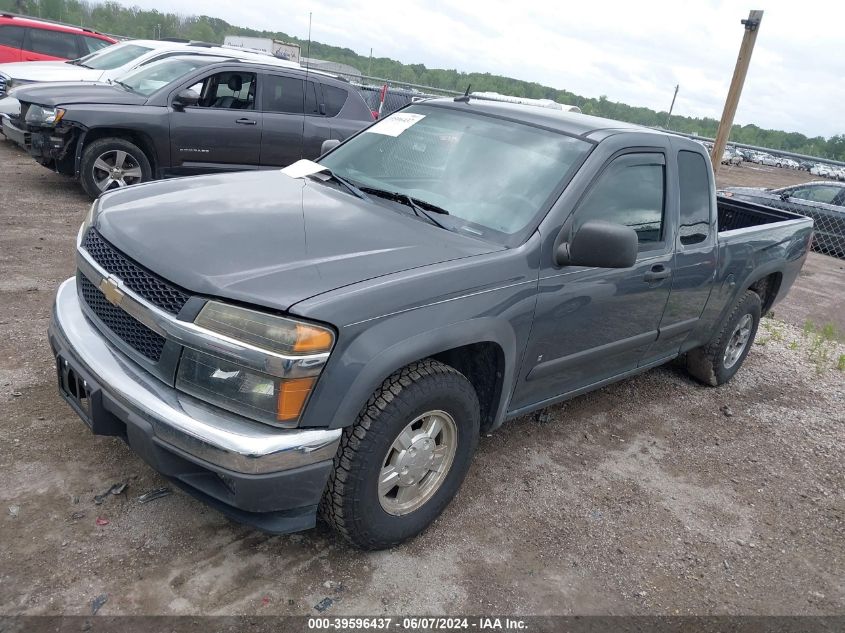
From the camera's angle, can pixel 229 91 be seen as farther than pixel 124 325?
Yes

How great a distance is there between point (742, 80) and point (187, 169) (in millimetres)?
6781

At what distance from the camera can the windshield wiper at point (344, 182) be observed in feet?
11.2

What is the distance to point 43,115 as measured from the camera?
7125 millimetres

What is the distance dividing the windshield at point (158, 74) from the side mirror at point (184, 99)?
16.5 inches

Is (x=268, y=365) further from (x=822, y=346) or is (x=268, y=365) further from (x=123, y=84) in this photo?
(x=123, y=84)

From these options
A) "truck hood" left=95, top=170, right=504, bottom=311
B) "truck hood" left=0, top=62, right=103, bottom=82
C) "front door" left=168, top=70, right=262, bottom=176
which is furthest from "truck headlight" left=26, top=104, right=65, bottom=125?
"truck hood" left=95, top=170, right=504, bottom=311

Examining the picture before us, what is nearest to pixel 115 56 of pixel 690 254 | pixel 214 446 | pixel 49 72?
pixel 49 72

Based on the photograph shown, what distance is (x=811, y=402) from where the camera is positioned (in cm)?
544

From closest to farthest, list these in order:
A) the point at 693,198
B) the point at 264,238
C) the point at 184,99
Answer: the point at 264,238 → the point at 693,198 → the point at 184,99

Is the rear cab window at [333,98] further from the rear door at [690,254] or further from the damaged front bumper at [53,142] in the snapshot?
the rear door at [690,254]

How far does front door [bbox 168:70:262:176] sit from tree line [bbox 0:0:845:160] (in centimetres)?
794

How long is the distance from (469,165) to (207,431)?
1.89m

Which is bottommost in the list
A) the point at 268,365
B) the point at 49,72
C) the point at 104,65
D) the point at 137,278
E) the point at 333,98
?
the point at 268,365

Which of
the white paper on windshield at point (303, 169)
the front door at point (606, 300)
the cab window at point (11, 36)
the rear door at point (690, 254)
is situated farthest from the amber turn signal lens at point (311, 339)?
the cab window at point (11, 36)
